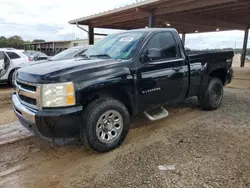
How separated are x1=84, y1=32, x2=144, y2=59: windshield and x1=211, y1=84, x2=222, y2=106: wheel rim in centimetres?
249

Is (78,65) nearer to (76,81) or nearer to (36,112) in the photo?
(76,81)

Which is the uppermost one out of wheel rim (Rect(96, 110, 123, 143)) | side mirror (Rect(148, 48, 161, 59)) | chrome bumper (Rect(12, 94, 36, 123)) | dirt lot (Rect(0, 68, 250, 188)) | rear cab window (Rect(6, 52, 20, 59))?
side mirror (Rect(148, 48, 161, 59))

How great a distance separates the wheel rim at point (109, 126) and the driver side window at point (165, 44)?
128 centimetres

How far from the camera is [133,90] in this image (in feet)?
11.5

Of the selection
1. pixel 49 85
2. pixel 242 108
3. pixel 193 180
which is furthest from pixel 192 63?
pixel 49 85

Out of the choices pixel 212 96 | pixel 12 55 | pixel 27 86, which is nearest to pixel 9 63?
pixel 12 55

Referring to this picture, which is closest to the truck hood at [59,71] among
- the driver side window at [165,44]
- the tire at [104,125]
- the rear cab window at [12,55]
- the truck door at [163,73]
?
the tire at [104,125]

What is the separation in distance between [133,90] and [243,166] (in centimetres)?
188

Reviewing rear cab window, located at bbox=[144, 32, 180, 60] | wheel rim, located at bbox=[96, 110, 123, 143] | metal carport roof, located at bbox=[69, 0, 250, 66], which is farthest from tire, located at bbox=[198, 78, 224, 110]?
metal carport roof, located at bbox=[69, 0, 250, 66]

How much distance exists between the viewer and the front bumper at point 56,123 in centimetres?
275

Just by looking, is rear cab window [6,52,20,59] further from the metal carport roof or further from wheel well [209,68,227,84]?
wheel well [209,68,227,84]

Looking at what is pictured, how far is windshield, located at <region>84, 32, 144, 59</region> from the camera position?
3.65 m

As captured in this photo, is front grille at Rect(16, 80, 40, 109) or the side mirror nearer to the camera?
front grille at Rect(16, 80, 40, 109)

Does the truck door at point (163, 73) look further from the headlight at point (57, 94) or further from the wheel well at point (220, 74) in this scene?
the wheel well at point (220, 74)
